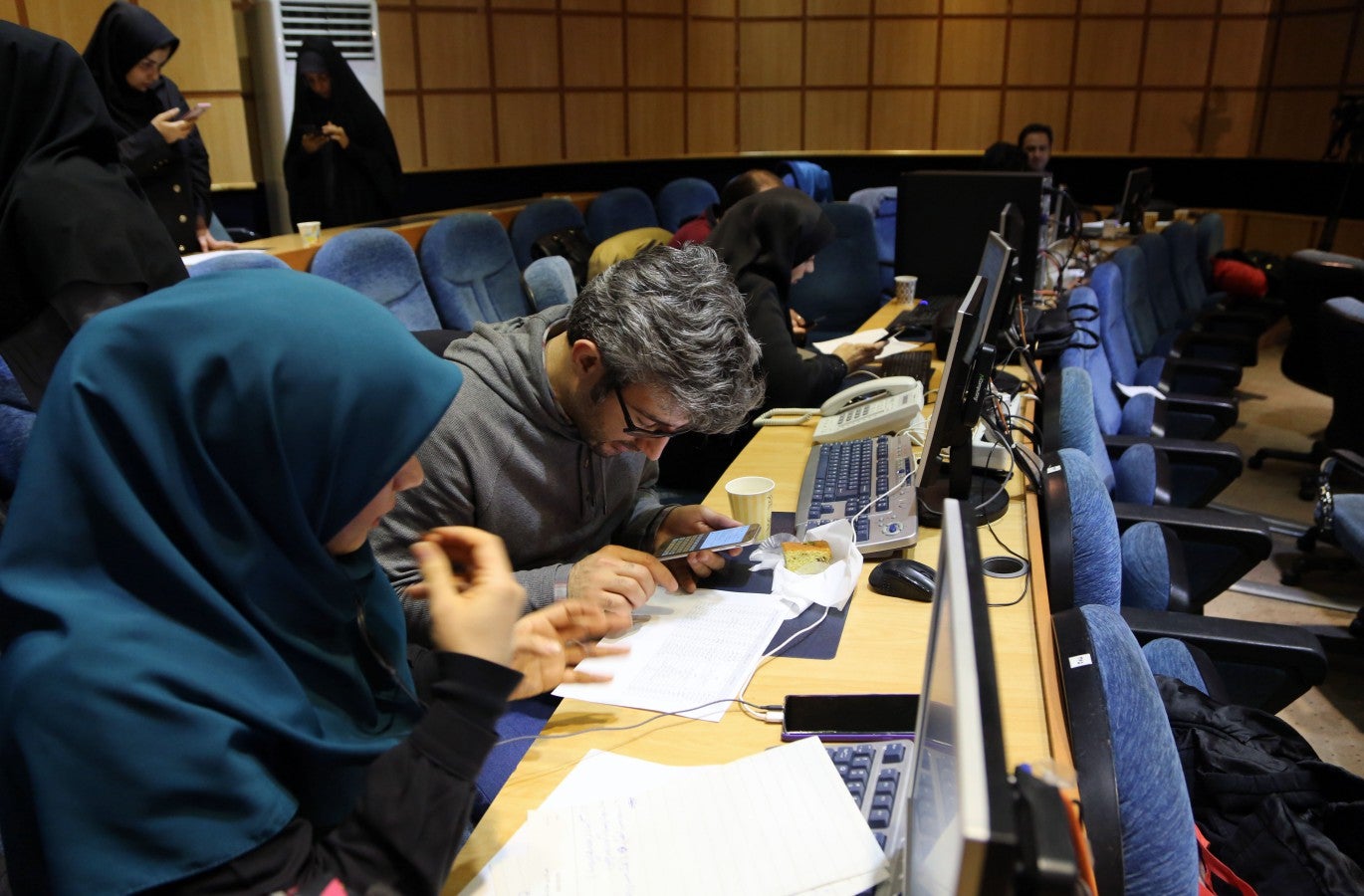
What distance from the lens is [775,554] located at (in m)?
1.63

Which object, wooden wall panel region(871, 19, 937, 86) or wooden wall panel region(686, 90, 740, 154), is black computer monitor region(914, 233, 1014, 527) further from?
wooden wall panel region(871, 19, 937, 86)

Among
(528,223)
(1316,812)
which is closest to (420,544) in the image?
(1316,812)

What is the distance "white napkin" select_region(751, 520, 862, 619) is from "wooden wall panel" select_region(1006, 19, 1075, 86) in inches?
314

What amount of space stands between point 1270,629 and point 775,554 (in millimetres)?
949

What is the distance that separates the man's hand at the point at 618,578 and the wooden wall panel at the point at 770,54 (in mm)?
7694

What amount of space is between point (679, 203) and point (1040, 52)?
4046 mm

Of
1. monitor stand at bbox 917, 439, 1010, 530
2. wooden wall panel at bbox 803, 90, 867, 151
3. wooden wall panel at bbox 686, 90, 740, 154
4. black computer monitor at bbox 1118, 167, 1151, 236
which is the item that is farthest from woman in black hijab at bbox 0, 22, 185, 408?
wooden wall panel at bbox 803, 90, 867, 151

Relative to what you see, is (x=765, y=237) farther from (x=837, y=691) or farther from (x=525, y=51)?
(x=525, y=51)

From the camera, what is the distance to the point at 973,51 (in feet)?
27.3

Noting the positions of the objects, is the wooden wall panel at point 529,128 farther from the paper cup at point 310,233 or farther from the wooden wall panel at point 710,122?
the paper cup at point 310,233

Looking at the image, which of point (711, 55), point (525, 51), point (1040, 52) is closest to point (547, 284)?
point (525, 51)

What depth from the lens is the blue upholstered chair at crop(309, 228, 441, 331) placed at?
3416 millimetres

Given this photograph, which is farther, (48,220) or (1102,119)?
(1102,119)

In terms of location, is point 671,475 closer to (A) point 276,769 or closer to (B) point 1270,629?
(B) point 1270,629
